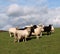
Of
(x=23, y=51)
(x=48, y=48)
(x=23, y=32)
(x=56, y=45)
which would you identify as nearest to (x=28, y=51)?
(x=23, y=51)

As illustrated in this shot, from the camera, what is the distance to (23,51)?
62.9ft

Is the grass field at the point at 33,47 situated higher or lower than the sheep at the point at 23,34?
lower

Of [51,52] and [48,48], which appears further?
[48,48]

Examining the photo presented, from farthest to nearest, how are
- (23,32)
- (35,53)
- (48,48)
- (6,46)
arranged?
1. (23,32)
2. (6,46)
3. (48,48)
4. (35,53)

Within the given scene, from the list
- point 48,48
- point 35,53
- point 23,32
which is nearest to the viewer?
point 35,53

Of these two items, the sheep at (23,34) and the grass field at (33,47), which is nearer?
the grass field at (33,47)

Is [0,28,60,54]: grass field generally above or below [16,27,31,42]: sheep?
below

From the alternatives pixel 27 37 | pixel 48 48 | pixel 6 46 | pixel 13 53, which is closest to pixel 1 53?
pixel 13 53

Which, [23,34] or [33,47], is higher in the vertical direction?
[23,34]

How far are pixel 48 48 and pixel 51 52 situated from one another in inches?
53.1

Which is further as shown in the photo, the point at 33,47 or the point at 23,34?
the point at 23,34

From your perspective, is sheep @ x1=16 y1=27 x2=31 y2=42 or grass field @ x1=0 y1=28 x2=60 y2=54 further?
sheep @ x1=16 y1=27 x2=31 y2=42

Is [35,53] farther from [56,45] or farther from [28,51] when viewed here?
[56,45]

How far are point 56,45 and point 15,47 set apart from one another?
3731 millimetres
